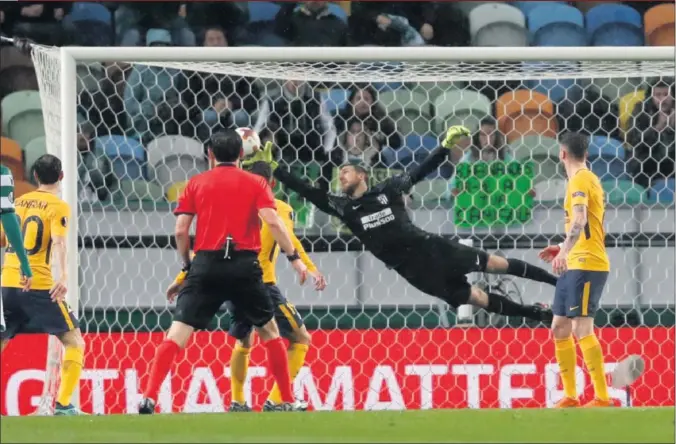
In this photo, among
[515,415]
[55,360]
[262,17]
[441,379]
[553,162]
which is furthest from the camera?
[262,17]

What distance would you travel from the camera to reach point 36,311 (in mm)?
8703

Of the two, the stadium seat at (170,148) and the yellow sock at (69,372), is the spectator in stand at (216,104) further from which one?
the yellow sock at (69,372)

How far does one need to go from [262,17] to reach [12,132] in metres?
2.60

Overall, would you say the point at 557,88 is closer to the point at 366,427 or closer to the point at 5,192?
the point at 5,192

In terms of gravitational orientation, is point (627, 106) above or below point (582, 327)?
above

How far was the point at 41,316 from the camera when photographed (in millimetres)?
8695

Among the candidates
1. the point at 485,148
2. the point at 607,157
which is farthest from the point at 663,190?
the point at 485,148

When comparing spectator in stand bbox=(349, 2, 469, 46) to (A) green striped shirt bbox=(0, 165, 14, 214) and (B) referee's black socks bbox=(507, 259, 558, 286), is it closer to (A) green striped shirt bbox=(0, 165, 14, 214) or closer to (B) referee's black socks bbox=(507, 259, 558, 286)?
(B) referee's black socks bbox=(507, 259, 558, 286)

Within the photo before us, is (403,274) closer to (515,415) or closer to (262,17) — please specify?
(515,415)

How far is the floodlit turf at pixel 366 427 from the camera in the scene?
6.38 meters

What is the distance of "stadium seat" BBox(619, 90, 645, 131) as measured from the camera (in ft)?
39.0

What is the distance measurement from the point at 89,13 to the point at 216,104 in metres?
3.00

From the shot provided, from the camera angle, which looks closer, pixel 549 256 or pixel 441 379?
pixel 549 256

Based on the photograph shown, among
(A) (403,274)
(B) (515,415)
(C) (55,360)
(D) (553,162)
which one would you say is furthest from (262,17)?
(B) (515,415)
